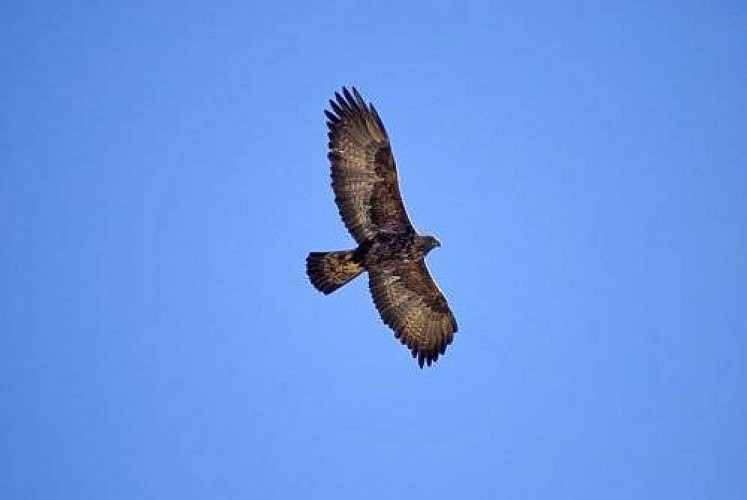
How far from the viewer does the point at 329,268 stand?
11211 millimetres

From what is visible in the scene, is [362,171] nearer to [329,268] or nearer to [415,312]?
[329,268]

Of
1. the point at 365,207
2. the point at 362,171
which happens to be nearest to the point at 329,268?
the point at 365,207

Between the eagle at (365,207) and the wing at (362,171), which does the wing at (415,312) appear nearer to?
the eagle at (365,207)

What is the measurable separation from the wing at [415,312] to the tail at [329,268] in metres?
0.71

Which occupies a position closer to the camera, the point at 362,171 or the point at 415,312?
the point at 362,171

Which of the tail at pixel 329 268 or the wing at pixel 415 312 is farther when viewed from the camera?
the wing at pixel 415 312

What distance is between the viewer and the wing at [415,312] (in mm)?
12000

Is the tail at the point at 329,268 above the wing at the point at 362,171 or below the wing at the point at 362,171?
below

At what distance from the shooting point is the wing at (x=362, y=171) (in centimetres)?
1121

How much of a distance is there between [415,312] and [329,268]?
5.54 feet

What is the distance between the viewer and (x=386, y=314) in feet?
40.4

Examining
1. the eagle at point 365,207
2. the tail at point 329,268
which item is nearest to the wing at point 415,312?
the eagle at point 365,207

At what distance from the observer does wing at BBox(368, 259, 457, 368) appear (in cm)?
1200

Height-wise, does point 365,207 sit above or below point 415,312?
above
